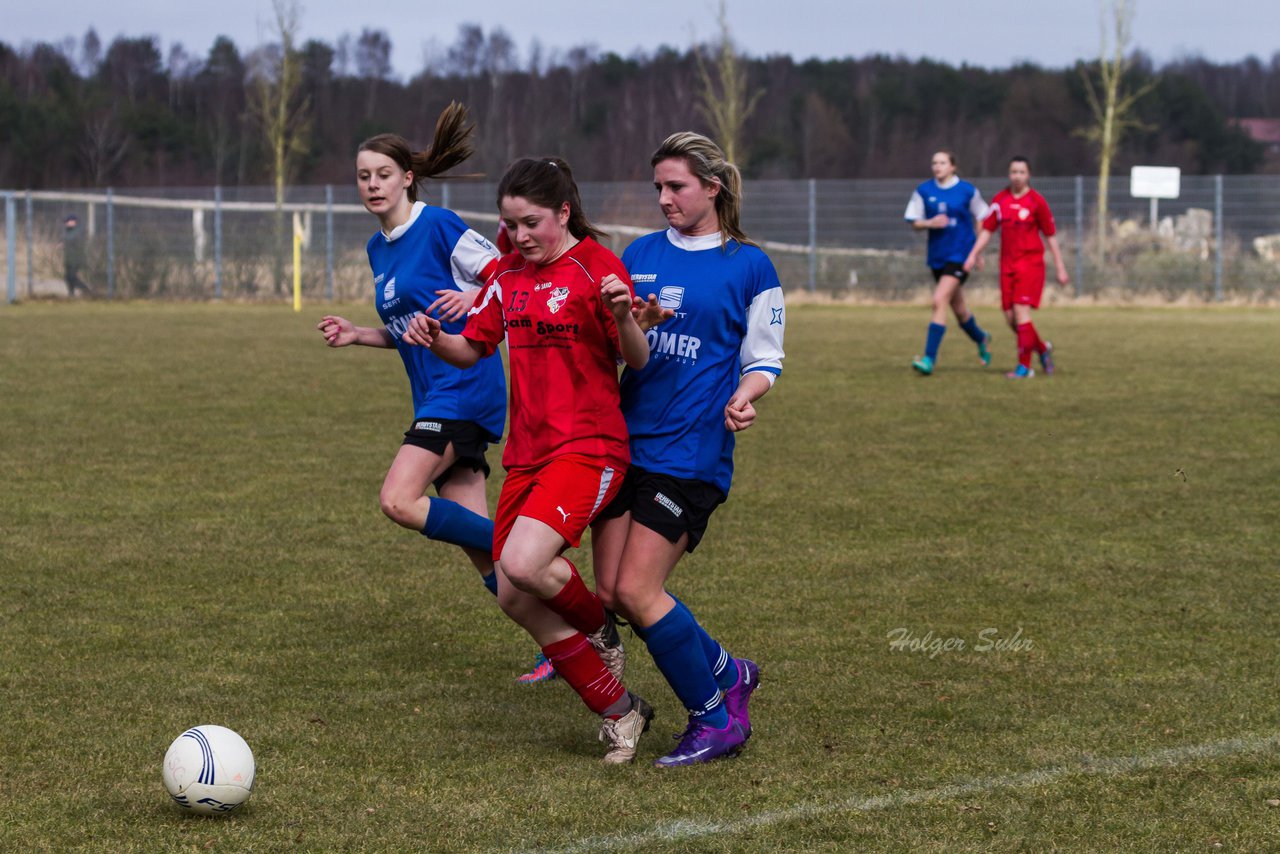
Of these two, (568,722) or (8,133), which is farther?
(8,133)

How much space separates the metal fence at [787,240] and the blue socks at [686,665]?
25.0 meters

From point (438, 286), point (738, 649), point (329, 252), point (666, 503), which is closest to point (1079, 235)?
point (329, 252)

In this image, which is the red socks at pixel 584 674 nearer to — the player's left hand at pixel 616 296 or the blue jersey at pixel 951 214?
the player's left hand at pixel 616 296

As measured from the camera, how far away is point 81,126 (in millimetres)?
63469

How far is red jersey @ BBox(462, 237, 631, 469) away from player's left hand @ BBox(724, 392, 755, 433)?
33 centimetres

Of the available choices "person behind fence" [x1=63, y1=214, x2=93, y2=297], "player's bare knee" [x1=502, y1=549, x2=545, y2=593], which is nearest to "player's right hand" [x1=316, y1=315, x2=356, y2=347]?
"player's bare knee" [x1=502, y1=549, x2=545, y2=593]

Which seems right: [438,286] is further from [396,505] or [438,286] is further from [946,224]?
[946,224]

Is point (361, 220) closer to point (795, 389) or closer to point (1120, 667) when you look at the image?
point (795, 389)

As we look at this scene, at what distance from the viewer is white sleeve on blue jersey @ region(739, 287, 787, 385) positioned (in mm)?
4508

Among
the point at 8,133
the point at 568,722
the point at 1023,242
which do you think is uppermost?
the point at 8,133

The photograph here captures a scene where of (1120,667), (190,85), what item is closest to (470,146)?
(1120,667)

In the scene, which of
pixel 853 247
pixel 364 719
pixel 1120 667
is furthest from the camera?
pixel 853 247

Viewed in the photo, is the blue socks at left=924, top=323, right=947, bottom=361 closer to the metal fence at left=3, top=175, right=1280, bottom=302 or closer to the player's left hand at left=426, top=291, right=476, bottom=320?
the player's left hand at left=426, top=291, right=476, bottom=320

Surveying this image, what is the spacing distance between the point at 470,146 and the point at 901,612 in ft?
7.72
